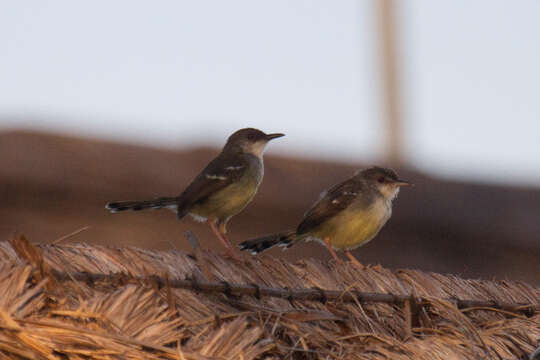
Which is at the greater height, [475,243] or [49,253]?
[49,253]

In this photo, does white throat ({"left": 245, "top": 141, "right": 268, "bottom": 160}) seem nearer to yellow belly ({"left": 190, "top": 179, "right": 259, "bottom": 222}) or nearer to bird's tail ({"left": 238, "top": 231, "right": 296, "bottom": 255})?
yellow belly ({"left": 190, "top": 179, "right": 259, "bottom": 222})

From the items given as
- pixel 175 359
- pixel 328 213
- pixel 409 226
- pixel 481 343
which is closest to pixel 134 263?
pixel 175 359

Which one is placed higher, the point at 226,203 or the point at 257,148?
the point at 257,148

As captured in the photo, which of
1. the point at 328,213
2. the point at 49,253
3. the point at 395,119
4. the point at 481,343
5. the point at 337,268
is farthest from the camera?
the point at 395,119

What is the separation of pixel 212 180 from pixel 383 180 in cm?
134

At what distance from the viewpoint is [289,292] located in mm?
3766

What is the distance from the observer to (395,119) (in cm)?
1176

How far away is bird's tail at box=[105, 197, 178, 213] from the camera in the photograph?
6793mm

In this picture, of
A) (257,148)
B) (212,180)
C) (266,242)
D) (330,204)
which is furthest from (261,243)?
(257,148)

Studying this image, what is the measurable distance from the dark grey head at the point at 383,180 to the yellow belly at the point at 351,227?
32 centimetres

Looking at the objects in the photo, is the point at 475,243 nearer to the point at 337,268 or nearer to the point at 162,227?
the point at 162,227

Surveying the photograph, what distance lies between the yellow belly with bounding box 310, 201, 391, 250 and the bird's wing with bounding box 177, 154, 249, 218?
66cm

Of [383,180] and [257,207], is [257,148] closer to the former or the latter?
[257,207]

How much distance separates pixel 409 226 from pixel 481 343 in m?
4.90
